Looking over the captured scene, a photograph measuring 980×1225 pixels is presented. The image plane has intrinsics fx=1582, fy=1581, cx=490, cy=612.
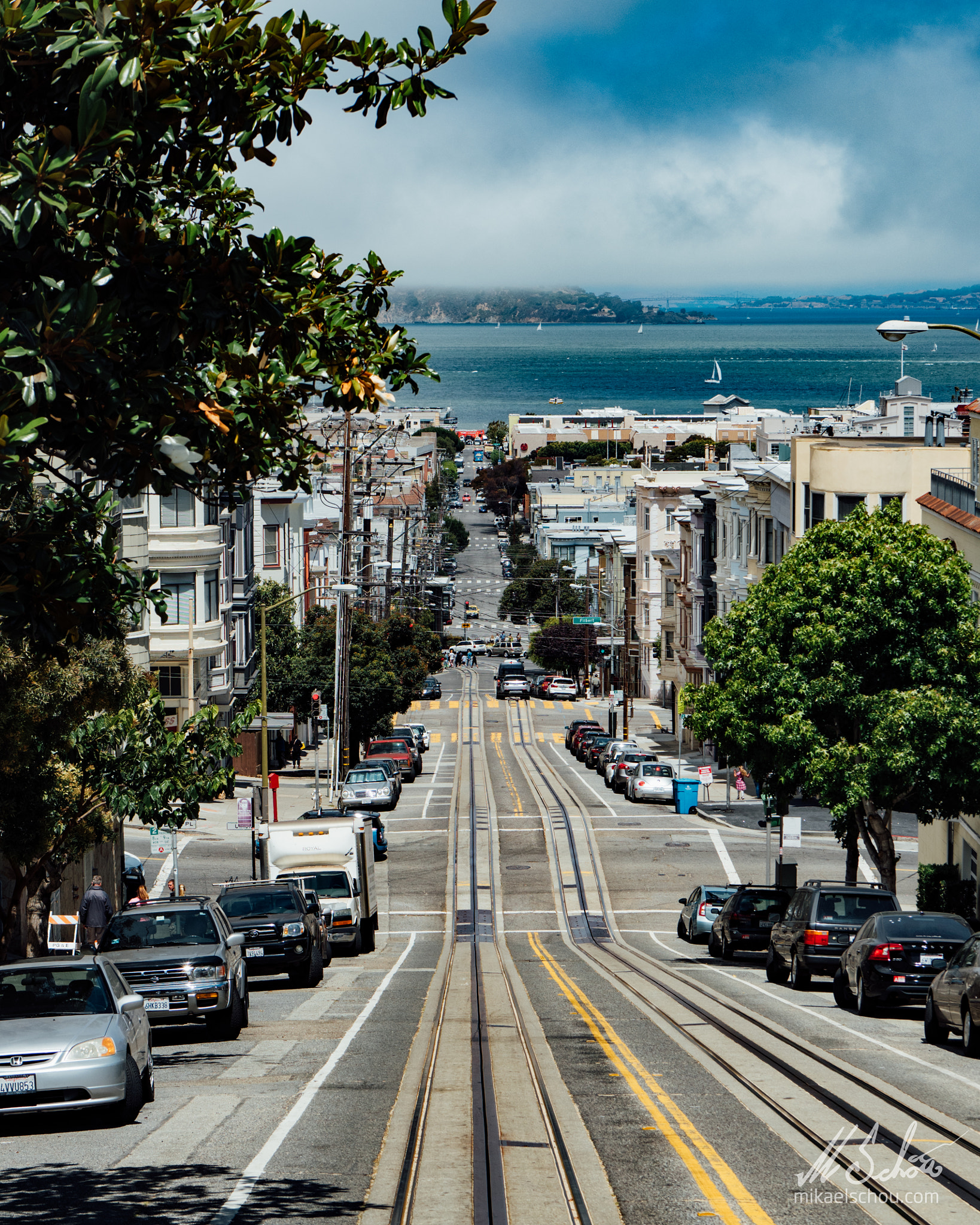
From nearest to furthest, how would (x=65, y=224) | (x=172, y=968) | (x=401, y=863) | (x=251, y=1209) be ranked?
(x=65, y=224) → (x=251, y=1209) → (x=172, y=968) → (x=401, y=863)

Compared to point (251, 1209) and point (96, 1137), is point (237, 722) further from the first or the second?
point (251, 1209)

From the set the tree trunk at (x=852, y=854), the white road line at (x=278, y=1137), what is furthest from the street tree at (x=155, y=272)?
the tree trunk at (x=852, y=854)

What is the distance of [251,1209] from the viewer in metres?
9.71

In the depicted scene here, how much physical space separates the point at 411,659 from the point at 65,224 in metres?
68.0

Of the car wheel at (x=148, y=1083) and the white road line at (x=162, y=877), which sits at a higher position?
the car wheel at (x=148, y=1083)

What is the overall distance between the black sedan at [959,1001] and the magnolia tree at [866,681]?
11302 mm

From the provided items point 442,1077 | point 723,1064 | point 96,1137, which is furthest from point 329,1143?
point 723,1064

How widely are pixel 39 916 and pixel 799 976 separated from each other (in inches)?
545

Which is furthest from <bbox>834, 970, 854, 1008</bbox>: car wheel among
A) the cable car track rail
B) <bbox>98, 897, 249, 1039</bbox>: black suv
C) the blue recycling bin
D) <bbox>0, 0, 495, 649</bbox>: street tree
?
the blue recycling bin

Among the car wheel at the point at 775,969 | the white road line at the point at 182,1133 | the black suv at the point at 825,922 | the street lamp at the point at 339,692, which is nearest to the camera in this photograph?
the white road line at the point at 182,1133

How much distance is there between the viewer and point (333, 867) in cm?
3081

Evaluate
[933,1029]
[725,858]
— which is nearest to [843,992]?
[933,1029]

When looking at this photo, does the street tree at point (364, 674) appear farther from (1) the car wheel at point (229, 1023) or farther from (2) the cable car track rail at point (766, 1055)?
(1) the car wheel at point (229, 1023)

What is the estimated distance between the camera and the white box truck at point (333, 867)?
3053 cm
